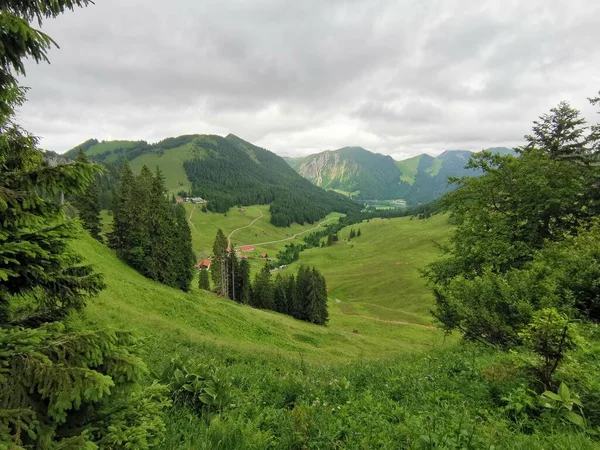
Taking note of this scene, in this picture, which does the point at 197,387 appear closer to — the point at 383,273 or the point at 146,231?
the point at 146,231

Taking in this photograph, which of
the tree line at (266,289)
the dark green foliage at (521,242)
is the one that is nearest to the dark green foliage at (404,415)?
the dark green foliage at (521,242)

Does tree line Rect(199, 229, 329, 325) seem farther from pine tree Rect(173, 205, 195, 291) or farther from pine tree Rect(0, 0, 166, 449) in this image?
pine tree Rect(0, 0, 166, 449)

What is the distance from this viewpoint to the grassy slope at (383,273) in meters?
90.9

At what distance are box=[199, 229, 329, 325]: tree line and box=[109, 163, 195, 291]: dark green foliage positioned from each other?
63.5ft

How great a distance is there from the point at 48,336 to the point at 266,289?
→ 244 ft

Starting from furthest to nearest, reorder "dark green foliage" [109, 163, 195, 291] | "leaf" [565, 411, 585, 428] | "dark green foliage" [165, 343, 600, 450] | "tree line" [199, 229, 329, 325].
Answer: "tree line" [199, 229, 329, 325]
"dark green foliage" [109, 163, 195, 291]
"leaf" [565, 411, 585, 428]
"dark green foliage" [165, 343, 600, 450]

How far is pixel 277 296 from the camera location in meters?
78.5

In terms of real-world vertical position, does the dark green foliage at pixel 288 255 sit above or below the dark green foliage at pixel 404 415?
below

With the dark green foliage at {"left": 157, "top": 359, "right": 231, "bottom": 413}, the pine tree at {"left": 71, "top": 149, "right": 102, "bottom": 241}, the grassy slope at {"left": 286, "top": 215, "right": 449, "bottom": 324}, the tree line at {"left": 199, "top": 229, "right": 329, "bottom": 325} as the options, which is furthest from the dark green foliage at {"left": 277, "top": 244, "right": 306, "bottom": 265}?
the dark green foliage at {"left": 157, "top": 359, "right": 231, "bottom": 413}

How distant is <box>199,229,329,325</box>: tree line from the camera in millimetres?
70562

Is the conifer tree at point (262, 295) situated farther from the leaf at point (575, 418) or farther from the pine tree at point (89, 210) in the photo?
the leaf at point (575, 418)

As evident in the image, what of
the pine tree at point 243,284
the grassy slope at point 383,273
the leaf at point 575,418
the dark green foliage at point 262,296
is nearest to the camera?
the leaf at point 575,418

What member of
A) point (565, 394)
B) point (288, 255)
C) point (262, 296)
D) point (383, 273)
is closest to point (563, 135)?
point (565, 394)

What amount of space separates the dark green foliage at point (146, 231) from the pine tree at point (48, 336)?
150ft
